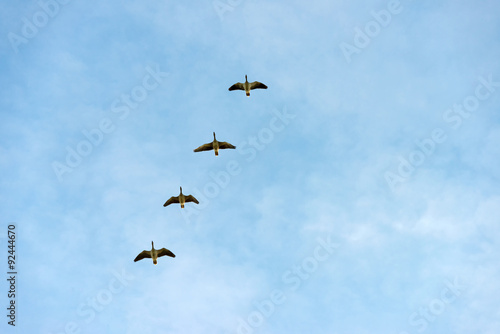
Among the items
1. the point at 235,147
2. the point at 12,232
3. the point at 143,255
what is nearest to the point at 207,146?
the point at 235,147

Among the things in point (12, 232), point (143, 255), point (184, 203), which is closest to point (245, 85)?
point (184, 203)

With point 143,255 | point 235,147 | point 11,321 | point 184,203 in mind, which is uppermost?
point 235,147

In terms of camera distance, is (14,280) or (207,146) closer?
(14,280)

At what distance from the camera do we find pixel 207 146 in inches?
3349

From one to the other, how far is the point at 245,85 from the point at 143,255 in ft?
114

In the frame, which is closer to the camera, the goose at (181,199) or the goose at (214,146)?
the goose at (214,146)

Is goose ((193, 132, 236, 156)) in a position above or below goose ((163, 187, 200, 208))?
above

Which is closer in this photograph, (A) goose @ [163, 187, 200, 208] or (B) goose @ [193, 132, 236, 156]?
(B) goose @ [193, 132, 236, 156]

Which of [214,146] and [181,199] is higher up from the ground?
[214,146]

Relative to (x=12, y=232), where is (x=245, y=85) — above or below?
above

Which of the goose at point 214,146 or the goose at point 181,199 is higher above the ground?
the goose at point 214,146

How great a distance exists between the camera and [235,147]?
3401 inches

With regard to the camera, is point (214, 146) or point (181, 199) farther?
point (181, 199)

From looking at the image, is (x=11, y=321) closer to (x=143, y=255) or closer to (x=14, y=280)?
(x=14, y=280)
